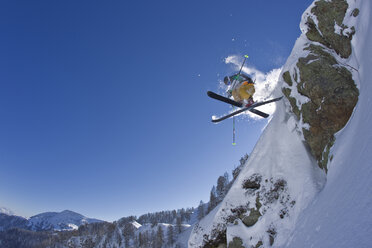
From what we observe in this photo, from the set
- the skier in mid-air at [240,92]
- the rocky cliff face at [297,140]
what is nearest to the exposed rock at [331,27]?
the rocky cliff face at [297,140]

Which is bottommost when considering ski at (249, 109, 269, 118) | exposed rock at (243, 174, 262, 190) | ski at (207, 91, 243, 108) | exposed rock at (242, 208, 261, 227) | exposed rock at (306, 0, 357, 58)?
exposed rock at (242, 208, 261, 227)

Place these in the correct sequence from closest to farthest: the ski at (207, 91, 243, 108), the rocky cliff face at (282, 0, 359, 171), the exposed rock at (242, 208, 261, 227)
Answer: the rocky cliff face at (282, 0, 359, 171)
the ski at (207, 91, 243, 108)
the exposed rock at (242, 208, 261, 227)

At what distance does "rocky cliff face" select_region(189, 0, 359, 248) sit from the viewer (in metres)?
9.70

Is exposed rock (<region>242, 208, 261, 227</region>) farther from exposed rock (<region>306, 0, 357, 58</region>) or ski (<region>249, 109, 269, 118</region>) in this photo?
exposed rock (<region>306, 0, 357, 58</region>)

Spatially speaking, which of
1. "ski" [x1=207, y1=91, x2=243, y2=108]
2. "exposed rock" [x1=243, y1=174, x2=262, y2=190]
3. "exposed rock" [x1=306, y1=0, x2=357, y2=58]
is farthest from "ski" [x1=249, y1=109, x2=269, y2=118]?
"exposed rock" [x1=306, y1=0, x2=357, y2=58]

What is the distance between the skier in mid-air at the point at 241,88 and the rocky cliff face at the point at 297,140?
10.6 feet

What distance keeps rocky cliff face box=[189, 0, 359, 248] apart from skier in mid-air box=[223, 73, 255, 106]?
3.22m

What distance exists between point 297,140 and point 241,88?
5.75 metres

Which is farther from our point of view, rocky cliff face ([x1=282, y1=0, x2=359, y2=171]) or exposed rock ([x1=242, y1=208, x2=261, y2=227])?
exposed rock ([x1=242, y1=208, x2=261, y2=227])

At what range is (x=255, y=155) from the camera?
15.4 metres

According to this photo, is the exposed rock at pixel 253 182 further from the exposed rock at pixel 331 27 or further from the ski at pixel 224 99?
the exposed rock at pixel 331 27

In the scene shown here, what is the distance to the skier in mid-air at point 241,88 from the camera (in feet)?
35.5

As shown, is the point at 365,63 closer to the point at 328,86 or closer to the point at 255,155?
the point at 328,86

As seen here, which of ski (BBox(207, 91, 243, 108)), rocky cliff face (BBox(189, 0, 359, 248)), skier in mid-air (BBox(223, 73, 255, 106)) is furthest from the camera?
ski (BBox(207, 91, 243, 108))
